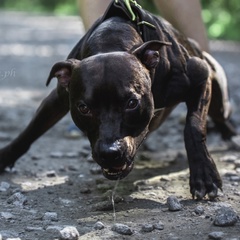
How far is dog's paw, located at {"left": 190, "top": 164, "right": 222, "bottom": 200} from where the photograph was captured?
3.52 m

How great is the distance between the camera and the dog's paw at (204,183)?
352 centimetres

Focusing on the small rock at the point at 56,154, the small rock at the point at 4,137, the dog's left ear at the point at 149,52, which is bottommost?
the small rock at the point at 4,137

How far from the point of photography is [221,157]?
4.77 meters

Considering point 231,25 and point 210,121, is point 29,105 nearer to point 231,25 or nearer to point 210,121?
point 210,121

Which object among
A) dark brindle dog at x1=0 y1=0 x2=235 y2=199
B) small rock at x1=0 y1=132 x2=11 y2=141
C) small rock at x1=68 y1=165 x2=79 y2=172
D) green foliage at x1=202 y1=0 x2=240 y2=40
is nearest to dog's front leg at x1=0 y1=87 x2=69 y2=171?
dark brindle dog at x1=0 y1=0 x2=235 y2=199

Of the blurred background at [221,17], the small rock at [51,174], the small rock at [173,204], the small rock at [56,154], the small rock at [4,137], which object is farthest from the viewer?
the blurred background at [221,17]

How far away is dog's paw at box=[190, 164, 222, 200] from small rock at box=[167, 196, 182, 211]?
0.15m

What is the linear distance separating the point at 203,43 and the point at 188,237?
242 centimetres

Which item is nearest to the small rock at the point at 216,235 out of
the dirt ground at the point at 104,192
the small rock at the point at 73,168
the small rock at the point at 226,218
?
the dirt ground at the point at 104,192

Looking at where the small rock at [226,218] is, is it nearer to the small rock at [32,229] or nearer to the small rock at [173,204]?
the small rock at [173,204]

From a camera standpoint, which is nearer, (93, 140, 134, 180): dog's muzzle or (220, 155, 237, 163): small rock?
(93, 140, 134, 180): dog's muzzle

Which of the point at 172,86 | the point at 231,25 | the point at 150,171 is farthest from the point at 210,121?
the point at 231,25

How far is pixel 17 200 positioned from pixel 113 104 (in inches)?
32.9

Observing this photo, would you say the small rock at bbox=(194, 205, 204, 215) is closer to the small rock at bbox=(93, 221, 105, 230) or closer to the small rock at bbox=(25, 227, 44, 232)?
the small rock at bbox=(93, 221, 105, 230)
